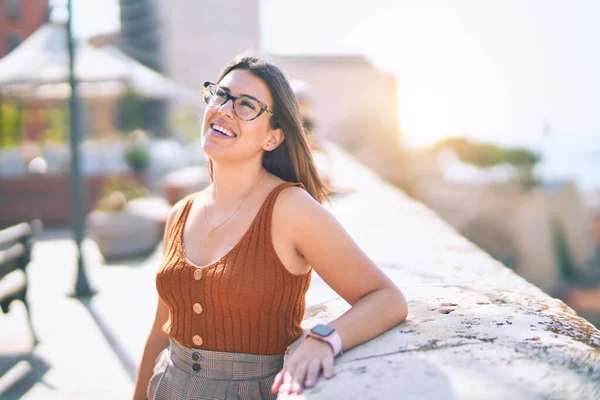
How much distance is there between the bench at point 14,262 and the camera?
402cm

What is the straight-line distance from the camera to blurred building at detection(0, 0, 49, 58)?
10.0 m

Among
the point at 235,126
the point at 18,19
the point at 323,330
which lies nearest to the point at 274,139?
the point at 235,126

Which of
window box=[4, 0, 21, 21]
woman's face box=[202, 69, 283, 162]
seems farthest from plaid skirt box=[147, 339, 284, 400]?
window box=[4, 0, 21, 21]

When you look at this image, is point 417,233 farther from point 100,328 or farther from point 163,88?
point 163,88

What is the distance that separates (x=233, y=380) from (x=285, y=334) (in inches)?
7.4

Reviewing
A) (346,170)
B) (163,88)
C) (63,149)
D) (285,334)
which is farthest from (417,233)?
(163,88)

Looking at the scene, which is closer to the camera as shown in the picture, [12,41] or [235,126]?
[235,126]

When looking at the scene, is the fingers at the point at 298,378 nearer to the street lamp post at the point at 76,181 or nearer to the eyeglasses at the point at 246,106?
the eyeglasses at the point at 246,106

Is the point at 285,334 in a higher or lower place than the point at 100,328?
higher

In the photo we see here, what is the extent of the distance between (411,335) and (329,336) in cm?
21

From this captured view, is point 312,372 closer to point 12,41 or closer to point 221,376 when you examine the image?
point 221,376

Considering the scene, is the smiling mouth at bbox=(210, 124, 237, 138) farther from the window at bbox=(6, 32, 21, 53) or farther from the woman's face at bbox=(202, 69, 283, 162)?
the window at bbox=(6, 32, 21, 53)

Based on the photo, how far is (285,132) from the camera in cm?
211

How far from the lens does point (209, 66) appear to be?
52.5 meters
